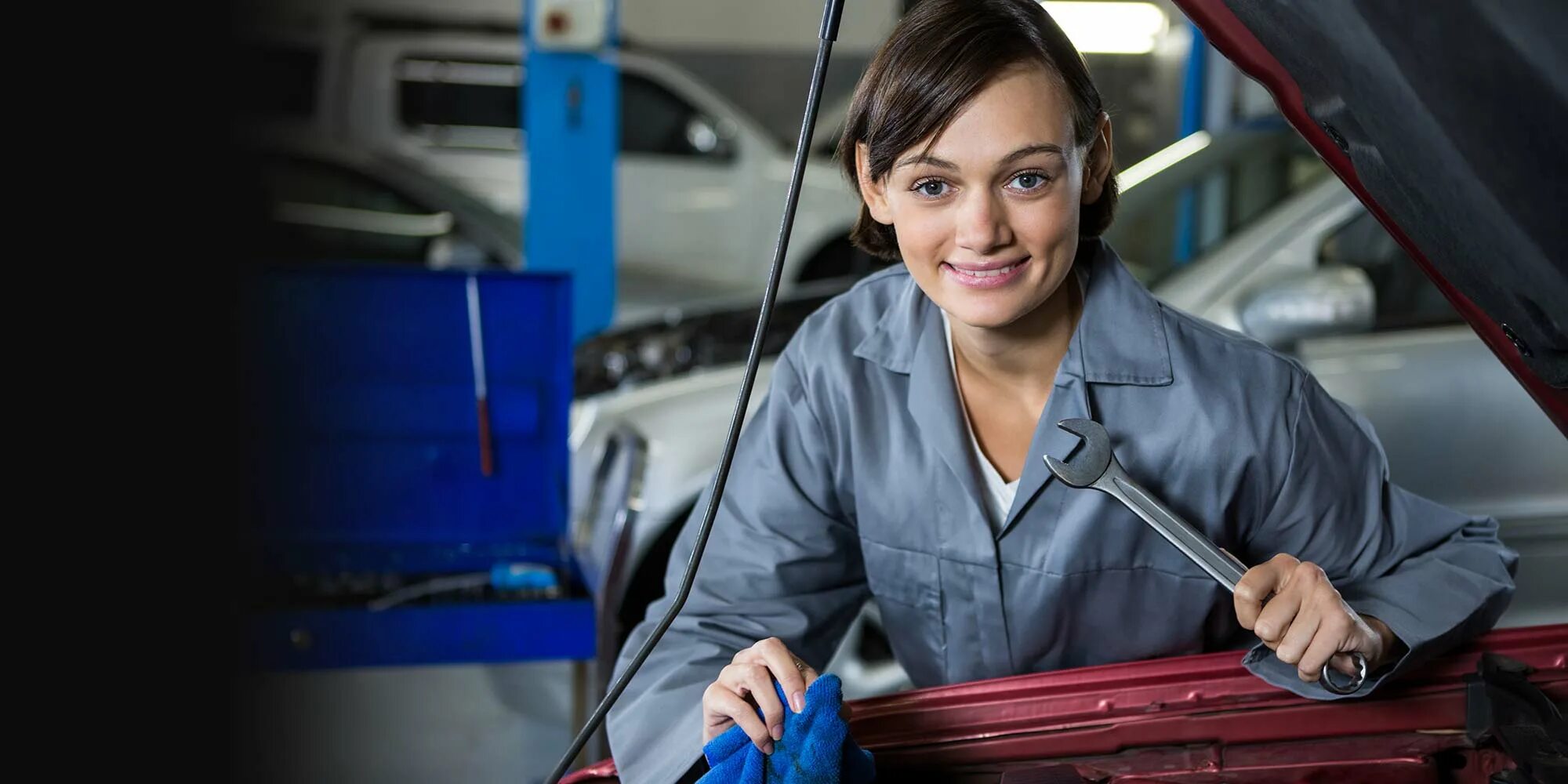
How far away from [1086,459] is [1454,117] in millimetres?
419

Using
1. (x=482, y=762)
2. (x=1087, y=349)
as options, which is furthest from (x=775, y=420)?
(x=482, y=762)

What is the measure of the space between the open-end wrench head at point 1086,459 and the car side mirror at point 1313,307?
133 cm

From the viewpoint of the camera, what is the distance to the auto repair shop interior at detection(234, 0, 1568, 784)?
86cm

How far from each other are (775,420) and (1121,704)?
1.50ft

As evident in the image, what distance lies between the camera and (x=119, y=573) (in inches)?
17.0

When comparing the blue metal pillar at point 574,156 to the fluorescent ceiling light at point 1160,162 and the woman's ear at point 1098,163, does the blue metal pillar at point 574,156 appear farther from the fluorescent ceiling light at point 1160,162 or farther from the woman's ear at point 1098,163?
the woman's ear at point 1098,163

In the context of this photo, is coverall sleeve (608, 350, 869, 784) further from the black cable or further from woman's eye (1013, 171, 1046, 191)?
woman's eye (1013, 171, 1046, 191)

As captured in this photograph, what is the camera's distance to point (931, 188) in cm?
117

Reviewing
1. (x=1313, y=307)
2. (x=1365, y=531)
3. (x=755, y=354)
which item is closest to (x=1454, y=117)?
(x=755, y=354)

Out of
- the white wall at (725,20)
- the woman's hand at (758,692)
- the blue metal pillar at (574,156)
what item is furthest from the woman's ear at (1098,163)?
the white wall at (725,20)

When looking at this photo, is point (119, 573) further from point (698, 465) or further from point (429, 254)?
point (429, 254)

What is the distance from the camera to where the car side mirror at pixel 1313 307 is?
2.30 m

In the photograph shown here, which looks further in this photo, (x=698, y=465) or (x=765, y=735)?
(x=698, y=465)

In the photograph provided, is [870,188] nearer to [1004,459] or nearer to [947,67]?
[947,67]
